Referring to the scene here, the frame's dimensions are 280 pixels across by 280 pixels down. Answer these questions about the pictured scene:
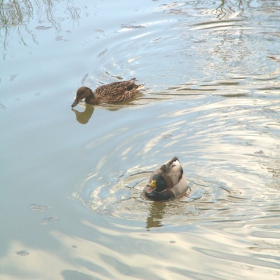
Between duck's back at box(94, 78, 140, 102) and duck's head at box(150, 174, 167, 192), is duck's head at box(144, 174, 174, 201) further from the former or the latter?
duck's back at box(94, 78, 140, 102)

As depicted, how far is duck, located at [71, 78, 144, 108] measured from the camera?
916 centimetres

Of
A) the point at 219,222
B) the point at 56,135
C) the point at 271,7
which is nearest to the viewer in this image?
the point at 219,222

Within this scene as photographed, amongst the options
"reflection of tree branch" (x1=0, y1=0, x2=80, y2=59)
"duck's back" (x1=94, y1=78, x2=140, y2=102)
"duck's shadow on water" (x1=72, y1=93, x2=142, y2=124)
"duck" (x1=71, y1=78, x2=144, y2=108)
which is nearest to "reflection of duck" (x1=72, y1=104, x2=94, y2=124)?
"duck's shadow on water" (x1=72, y1=93, x2=142, y2=124)

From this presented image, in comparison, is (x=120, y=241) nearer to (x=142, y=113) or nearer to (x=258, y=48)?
(x=142, y=113)

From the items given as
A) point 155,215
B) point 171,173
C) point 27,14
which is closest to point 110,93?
point 171,173

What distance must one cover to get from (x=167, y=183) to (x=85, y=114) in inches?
113

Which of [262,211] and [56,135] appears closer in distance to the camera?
[262,211]

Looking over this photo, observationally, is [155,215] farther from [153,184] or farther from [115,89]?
[115,89]

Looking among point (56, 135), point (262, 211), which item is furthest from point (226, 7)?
point (262, 211)

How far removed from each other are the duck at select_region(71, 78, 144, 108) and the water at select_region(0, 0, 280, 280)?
0.48ft

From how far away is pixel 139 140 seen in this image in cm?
762

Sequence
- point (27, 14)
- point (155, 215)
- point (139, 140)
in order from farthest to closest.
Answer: point (27, 14)
point (139, 140)
point (155, 215)

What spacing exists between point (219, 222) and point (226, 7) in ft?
26.4

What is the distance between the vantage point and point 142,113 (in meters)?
8.68
